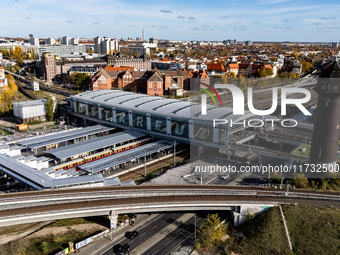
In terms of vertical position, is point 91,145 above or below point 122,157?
above

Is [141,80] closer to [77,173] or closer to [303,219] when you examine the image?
[77,173]

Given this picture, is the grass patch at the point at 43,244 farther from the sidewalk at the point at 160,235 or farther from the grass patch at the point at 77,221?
the sidewalk at the point at 160,235

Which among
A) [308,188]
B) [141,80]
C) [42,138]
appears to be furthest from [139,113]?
[141,80]

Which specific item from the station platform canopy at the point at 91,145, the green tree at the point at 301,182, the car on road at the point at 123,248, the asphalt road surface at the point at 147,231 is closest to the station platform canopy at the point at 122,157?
the station platform canopy at the point at 91,145

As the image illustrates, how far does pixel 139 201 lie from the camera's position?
21578 mm

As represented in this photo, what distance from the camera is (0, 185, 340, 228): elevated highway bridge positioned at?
2000 centimetres

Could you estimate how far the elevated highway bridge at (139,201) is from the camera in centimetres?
2000

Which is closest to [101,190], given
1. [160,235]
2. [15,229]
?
[160,235]

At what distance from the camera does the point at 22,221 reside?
758 inches

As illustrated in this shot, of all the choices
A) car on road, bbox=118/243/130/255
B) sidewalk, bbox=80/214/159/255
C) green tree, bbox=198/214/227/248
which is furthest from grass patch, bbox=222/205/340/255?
car on road, bbox=118/243/130/255

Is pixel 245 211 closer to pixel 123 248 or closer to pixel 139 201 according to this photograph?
pixel 139 201

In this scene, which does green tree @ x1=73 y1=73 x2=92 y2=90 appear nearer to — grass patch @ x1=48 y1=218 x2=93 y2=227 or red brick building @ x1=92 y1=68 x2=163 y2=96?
red brick building @ x1=92 y1=68 x2=163 y2=96

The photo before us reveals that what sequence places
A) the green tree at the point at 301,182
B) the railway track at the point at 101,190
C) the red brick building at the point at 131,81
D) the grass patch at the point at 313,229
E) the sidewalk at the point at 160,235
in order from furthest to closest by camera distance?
the red brick building at the point at 131,81 < the green tree at the point at 301,182 < the railway track at the point at 101,190 < the grass patch at the point at 313,229 < the sidewalk at the point at 160,235

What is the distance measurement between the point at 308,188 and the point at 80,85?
5873 centimetres
